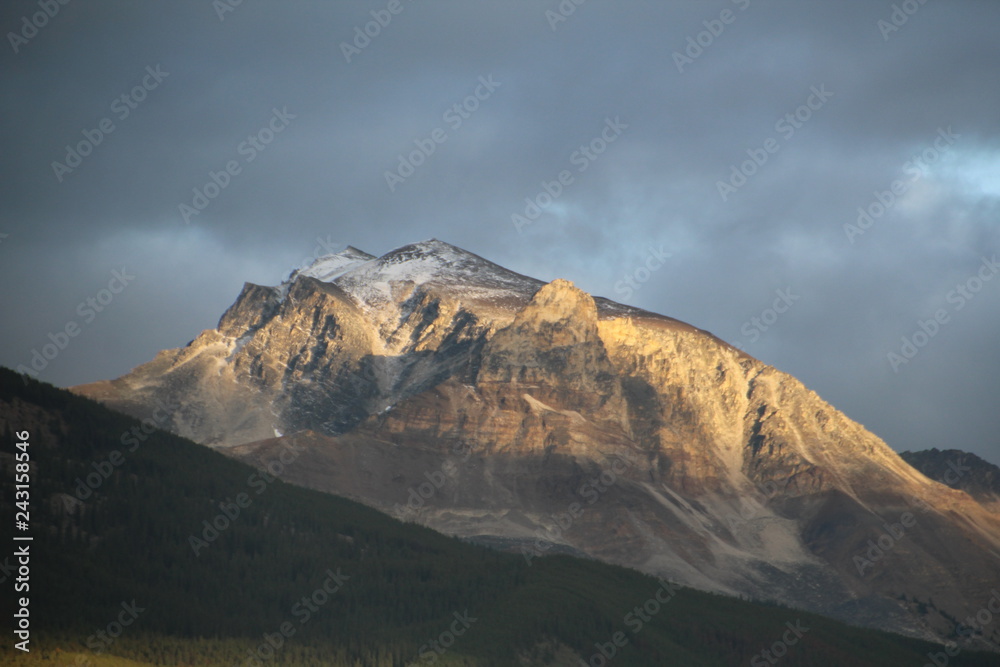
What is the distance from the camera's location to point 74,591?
632 ft

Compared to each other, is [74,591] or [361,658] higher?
[361,658]

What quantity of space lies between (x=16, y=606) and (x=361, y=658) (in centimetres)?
4524

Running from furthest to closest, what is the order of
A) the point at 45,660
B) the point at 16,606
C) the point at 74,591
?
the point at 74,591 → the point at 16,606 → the point at 45,660

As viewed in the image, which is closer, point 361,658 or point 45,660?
point 45,660

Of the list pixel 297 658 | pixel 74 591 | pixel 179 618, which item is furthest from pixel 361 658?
pixel 74 591

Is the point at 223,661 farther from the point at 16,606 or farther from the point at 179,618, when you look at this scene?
the point at 16,606

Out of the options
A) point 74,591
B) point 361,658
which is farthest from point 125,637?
point 361,658

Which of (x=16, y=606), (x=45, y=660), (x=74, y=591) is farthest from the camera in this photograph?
(x=74, y=591)

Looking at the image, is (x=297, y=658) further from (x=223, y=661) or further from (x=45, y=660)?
(x=45, y=660)

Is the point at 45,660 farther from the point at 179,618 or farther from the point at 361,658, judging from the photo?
the point at 361,658

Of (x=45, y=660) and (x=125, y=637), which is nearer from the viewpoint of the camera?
(x=45, y=660)

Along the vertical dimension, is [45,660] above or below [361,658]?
below

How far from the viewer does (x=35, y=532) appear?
655 feet

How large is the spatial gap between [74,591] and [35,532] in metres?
12.0
